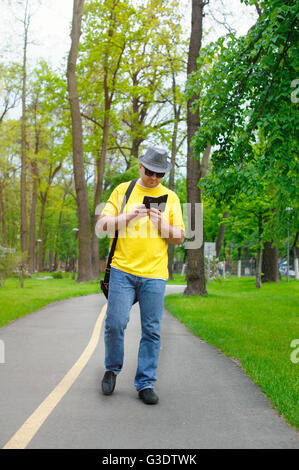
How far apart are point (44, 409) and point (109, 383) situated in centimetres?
71

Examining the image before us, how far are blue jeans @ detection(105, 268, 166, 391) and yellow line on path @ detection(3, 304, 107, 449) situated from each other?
549mm

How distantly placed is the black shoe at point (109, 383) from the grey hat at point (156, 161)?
186 cm

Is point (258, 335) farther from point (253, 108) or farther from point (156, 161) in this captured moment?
point (156, 161)

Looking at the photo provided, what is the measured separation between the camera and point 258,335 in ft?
28.9

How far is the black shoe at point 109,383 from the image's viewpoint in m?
4.71

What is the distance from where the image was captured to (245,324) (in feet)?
34.3

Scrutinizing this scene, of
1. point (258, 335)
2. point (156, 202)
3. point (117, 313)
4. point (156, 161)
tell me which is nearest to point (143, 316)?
point (117, 313)

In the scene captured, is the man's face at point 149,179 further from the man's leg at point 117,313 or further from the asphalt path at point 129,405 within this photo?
the asphalt path at point 129,405

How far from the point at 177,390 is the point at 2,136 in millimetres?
37062

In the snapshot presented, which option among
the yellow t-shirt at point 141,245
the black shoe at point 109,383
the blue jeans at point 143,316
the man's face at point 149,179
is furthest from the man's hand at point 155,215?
the black shoe at point 109,383

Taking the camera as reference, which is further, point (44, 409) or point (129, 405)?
point (129, 405)

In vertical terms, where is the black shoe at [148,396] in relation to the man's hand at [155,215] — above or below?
below

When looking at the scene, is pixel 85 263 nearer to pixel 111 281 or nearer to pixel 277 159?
pixel 277 159

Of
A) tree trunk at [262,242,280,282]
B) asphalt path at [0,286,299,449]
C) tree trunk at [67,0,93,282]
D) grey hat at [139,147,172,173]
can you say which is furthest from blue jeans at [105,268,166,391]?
tree trunk at [262,242,280,282]
